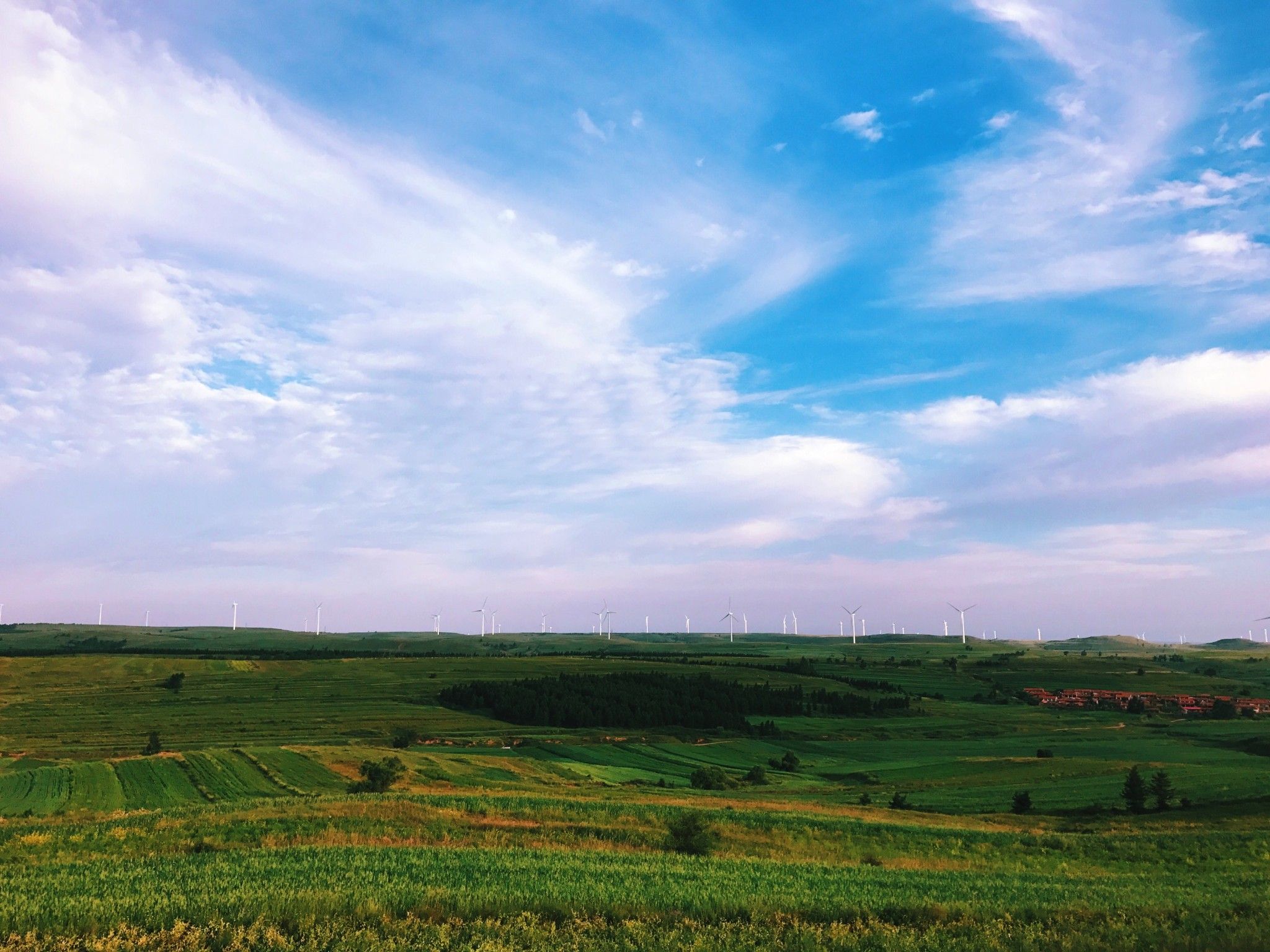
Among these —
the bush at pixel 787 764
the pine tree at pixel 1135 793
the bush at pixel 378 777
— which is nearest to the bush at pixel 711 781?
the bush at pixel 787 764

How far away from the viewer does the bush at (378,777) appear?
228ft

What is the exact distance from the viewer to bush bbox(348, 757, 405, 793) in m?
69.4

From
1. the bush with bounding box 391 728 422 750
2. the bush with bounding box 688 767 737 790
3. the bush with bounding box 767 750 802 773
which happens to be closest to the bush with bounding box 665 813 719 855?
the bush with bounding box 688 767 737 790

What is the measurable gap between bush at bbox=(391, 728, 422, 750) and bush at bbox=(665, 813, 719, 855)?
9479 centimetres

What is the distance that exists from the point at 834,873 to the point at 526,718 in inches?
6862

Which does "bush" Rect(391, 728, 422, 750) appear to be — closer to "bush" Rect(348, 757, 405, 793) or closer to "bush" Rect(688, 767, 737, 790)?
"bush" Rect(348, 757, 405, 793)

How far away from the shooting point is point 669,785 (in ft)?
329

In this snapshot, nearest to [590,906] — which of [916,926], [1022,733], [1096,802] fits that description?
[916,926]

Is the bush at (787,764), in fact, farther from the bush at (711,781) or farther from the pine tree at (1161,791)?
the pine tree at (1161,791)

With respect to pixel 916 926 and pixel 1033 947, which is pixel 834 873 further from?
pixel 1033 947

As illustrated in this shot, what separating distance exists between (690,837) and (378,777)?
4292cm

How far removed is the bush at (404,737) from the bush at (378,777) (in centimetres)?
4795

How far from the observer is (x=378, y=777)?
70.4m

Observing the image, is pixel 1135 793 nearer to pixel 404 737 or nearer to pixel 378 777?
pixel 378 777
